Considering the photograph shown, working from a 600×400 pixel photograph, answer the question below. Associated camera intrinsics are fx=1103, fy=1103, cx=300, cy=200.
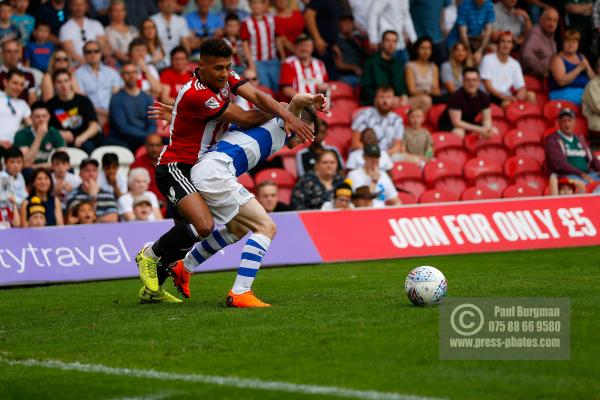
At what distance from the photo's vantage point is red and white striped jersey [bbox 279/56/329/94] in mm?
18453

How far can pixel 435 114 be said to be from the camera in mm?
19703

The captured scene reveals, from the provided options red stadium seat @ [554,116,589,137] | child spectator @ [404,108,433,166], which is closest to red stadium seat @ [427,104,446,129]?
child spectator @ [404,108,433,166]

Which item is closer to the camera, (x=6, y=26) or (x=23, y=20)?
(x=6, y=26)

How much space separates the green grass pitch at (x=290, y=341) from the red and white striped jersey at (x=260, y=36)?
25.5 feet

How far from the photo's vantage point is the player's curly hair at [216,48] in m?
9.50

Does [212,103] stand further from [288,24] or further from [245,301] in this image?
[288,24]

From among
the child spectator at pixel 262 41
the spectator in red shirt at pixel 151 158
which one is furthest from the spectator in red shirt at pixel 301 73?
the spectator in red shirt at pixel 151 158

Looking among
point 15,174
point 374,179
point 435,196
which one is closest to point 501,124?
point 435,196

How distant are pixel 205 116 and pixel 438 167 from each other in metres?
9.04

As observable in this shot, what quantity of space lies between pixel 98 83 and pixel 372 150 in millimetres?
4589

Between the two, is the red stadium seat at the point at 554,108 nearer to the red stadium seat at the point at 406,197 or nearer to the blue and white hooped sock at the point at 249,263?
the red stadium seat at the point at 406,197

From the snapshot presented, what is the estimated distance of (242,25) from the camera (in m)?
19.1

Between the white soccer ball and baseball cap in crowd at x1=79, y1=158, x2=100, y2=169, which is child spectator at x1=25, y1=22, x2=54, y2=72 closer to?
baseball cap in crowd at x1=79, y1=158, x2=100, y2=169

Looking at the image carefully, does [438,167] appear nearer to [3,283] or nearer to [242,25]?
[242,25]
